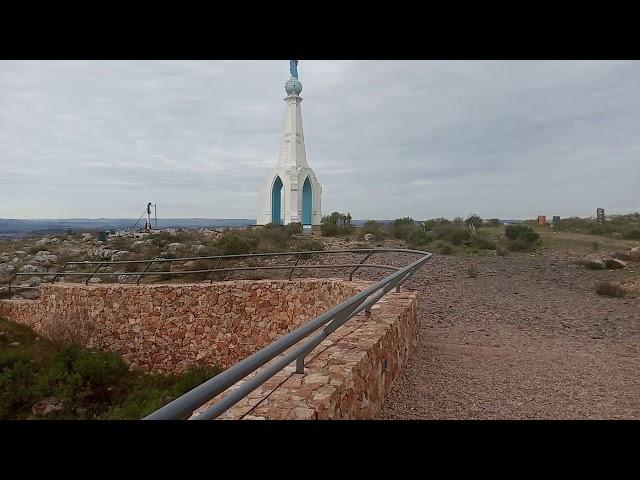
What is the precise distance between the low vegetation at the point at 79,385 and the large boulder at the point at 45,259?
11217 millimetres

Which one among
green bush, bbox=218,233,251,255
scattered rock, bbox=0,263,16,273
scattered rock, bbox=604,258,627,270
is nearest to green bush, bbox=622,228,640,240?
scattered rock, bbox=604,258,627,270

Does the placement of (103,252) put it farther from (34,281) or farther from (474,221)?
(474,221)

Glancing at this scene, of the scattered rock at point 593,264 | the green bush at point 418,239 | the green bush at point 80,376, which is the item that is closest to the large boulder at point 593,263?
the scattered rock at point 593,264

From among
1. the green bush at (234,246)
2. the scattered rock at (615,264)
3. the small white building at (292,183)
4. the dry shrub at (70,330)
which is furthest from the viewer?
the small white building at (292,183)

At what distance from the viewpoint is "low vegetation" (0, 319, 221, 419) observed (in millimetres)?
8922

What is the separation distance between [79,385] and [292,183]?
16.3 m

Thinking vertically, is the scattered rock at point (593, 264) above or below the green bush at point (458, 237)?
below

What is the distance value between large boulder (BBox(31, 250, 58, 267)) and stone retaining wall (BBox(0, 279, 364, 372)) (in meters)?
9.75

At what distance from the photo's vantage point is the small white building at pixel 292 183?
2427 cm

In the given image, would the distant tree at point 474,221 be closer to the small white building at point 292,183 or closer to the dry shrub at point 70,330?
the small white building at point 292,183

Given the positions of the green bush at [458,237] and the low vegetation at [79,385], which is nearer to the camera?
the low vegetation at [79,385]
